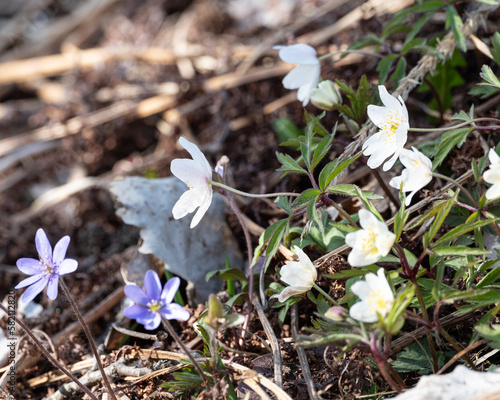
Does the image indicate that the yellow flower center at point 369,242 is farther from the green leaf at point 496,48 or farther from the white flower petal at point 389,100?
the green leaf at point 496,48

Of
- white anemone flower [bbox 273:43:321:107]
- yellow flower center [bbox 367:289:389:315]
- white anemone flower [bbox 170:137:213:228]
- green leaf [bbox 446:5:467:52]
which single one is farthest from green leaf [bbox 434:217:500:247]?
green leaf [bbox 446:5:467:52]

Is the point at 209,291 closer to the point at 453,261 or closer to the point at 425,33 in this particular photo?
the point at 453,261

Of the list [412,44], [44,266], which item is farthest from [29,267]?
[412,44]

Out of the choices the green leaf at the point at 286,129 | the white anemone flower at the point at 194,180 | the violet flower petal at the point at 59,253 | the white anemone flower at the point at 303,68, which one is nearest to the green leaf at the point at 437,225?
the white anemone flower at the point at 194,180

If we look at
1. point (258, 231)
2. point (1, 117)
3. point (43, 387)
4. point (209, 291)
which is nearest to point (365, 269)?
point (258, 231)

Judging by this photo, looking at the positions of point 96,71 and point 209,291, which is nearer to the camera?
point 209,291

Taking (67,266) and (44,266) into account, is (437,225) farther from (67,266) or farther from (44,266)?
(44,266)

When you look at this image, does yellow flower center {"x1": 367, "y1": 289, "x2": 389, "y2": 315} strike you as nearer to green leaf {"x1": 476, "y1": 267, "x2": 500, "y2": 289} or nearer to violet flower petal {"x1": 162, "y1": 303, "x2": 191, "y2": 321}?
green leaf {"x1": 476, "y1": 267, "x2": 500, "y2": 289}
